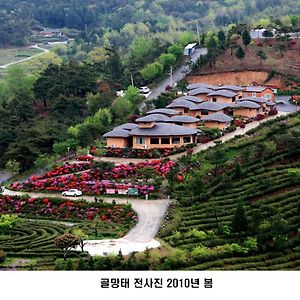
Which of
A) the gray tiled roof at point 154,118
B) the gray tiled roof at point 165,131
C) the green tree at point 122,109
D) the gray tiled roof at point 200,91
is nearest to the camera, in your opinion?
the gray tiled roof at point 165,131

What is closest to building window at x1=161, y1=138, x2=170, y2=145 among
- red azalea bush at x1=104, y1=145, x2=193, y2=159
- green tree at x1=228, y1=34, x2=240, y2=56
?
red azalea bush at x1=104, y1=145, x2=193, y2=159

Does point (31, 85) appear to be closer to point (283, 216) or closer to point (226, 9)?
point (283, 216)

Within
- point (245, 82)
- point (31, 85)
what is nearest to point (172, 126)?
point (245, 82)

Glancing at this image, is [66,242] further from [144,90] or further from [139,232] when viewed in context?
[144,90]

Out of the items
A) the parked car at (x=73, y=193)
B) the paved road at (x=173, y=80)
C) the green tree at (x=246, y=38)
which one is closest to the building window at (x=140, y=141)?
the parked car at (x=73, y=193)

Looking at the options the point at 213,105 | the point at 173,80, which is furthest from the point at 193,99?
the point at 173,80

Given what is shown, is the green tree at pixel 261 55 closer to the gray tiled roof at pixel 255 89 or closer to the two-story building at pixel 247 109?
the gray tiled roof at pixel 255 89
